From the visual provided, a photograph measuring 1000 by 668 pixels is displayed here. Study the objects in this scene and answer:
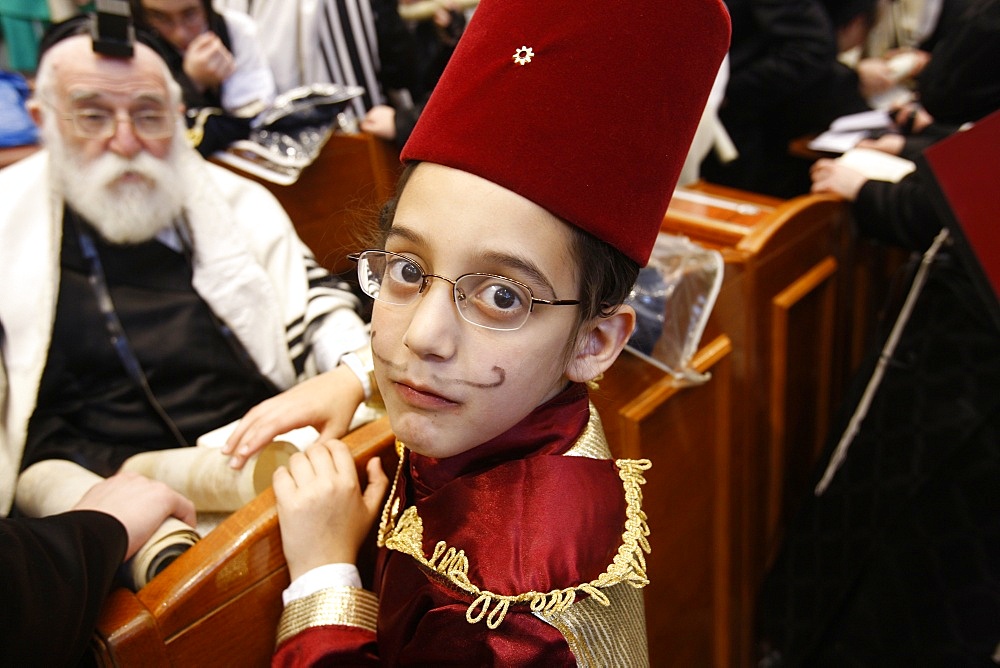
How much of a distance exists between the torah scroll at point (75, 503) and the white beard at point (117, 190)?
1.65ft

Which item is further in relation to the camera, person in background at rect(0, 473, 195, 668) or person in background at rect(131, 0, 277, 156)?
person in background at rect(131, 0, 277, 156)

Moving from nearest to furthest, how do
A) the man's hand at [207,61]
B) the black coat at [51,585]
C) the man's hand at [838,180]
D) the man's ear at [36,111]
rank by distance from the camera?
the black coat at [51,585], the man's ear at [36,111], the man's hand at [838,180], the man's hand at [207,61]

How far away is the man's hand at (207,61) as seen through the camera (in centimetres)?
216

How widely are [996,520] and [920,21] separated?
3437mm

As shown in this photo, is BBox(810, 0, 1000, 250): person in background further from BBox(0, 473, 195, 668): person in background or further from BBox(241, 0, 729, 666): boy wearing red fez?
BBox(0, 473, 195, 668): person in background

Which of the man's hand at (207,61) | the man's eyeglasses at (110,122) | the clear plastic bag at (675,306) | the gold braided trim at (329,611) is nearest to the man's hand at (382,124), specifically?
the man's hand at (207,61)

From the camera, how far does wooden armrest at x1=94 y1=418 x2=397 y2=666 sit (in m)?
0.79

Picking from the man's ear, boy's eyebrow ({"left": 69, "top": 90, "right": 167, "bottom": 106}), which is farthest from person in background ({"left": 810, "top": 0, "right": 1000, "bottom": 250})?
the man's ear

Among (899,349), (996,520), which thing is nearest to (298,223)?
(899,349)

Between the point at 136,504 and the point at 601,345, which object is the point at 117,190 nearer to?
the point at 136,504

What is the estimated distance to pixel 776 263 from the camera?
5.87ft

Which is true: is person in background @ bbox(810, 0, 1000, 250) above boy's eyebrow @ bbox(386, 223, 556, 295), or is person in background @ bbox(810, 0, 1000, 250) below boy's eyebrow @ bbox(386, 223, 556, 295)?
below

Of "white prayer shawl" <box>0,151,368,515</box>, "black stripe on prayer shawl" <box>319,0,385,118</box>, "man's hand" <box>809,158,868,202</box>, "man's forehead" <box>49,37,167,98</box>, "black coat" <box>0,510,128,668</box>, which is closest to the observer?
"black coat" <box>0,510,128,668</box>

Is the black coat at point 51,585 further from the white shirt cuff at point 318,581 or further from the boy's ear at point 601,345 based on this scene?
the boy's ear at point 601,345
